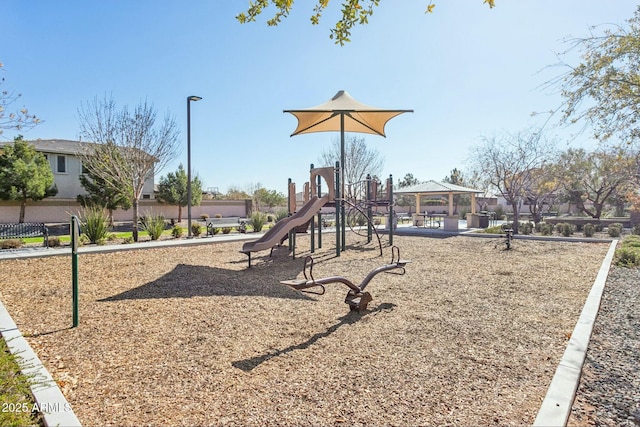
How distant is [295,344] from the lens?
372 centimetres

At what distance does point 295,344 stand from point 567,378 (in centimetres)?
236

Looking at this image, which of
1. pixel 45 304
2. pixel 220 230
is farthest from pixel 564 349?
pixel 220 230

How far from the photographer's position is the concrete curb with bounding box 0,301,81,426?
7.53ft

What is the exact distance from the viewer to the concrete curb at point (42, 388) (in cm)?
229

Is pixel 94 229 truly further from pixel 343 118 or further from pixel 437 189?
pixel 437 189

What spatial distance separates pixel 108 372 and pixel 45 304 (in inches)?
121

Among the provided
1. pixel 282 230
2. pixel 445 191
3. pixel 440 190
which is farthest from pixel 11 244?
pixel 445 191

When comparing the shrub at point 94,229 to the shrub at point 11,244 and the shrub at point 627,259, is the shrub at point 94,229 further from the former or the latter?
the shrub at point 627,259

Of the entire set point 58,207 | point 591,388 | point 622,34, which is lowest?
point 591,388

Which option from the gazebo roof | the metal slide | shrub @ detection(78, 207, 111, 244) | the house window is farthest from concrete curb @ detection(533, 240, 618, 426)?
the house window

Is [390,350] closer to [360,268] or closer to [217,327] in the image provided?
[217,327]

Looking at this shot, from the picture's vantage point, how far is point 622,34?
14.8 feet

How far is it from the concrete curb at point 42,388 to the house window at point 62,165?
2943cm

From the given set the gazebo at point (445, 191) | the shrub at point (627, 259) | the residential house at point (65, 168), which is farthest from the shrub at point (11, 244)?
the residential house at point (65, 168)
